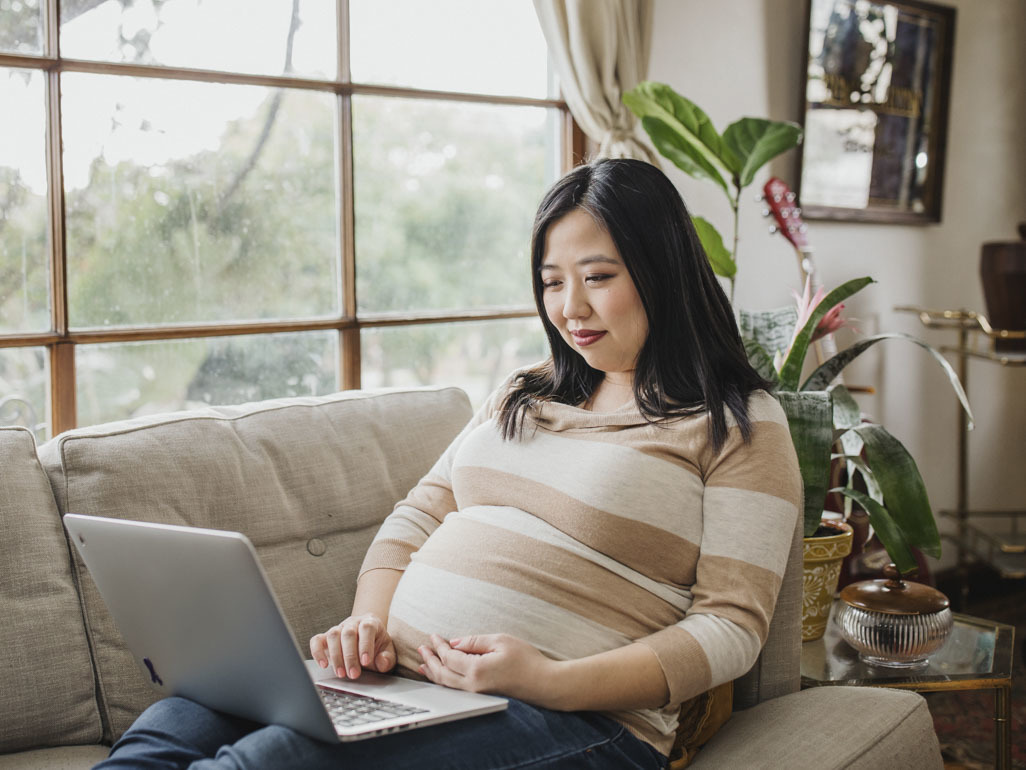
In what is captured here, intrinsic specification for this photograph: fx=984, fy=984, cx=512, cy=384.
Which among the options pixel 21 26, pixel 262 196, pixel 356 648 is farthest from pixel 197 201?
pixel 356 648

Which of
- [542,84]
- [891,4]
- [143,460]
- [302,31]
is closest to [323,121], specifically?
[302,31]

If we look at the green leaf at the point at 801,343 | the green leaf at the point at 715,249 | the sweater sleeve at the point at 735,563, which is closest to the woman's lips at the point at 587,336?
the sweater sleeve at the point at 735,563

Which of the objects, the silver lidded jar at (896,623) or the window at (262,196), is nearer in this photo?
the silver lidded jar at (896,623)

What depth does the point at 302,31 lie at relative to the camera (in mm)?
2125

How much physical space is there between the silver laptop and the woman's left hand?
0.07 ft

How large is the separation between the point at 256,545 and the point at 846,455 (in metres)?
1.03

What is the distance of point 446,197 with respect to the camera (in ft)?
7.85

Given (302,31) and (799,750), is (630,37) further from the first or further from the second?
(799,750)

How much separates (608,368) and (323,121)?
3.74 feet

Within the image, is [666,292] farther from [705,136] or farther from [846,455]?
[705,136]

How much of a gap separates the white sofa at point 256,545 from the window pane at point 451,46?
0.96 m

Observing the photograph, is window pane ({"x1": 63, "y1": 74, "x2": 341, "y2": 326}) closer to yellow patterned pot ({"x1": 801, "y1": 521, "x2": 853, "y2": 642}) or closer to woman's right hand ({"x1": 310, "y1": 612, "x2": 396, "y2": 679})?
woman's right hand ({"x1": 310, "y1": 612, "x2": 396, "y2": 679})

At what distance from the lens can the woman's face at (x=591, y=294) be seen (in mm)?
1271

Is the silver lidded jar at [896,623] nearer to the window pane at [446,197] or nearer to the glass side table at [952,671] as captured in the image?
the glass side table at [952,671]
